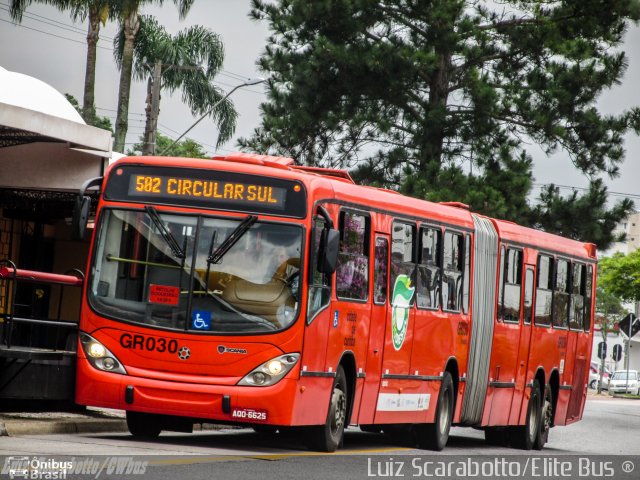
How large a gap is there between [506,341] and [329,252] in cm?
750

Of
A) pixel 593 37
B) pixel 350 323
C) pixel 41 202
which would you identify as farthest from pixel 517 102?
pixel 350 323

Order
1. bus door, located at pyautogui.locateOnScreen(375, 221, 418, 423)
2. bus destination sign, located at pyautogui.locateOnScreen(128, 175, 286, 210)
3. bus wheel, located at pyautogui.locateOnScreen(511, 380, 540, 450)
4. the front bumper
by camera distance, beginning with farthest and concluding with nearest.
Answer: bus wheel, located at pyautogui.locateOnScreen(511, 380, 540, 450)
bus door, located at pyautogui.locateOnScreen(375, 221, 418, 423)
bus destination sign, located at pyautogui.locateOnScreen(128, 175, 286, 210)
the front bumper

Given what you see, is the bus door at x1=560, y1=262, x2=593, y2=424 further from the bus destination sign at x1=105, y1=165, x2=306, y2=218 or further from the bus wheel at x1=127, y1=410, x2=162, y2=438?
the bus destination sign at x1=105, y1=165, x2=306, y2=218

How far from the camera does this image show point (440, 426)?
18562 millimetres

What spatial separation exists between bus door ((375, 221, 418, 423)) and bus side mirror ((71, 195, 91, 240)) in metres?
3.83

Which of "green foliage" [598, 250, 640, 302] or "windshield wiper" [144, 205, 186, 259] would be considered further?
"green foliage" [598, 250, 640, 302]

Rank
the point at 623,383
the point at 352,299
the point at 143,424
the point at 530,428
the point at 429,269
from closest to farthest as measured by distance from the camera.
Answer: the point at 143,424, the point at 352,299, the point at 429,269, the point at 530,428, the point at 623,383

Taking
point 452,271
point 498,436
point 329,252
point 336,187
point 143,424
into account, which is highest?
point 336,187

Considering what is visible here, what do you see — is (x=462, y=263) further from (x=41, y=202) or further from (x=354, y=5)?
(x=354, y=5)

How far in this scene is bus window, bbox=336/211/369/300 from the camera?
612 inches

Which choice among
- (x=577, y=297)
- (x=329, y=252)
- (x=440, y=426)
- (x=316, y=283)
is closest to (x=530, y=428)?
(x=577, y=297)

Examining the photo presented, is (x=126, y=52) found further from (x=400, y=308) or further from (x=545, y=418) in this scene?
(x=400, y=308)

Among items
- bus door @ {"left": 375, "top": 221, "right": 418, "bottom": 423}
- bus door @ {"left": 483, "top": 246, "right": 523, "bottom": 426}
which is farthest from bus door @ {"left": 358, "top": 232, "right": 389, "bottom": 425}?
bus door @ {"left": 483, "top": 246, "right": 523, "bottom": 426}

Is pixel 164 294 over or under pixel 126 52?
under
